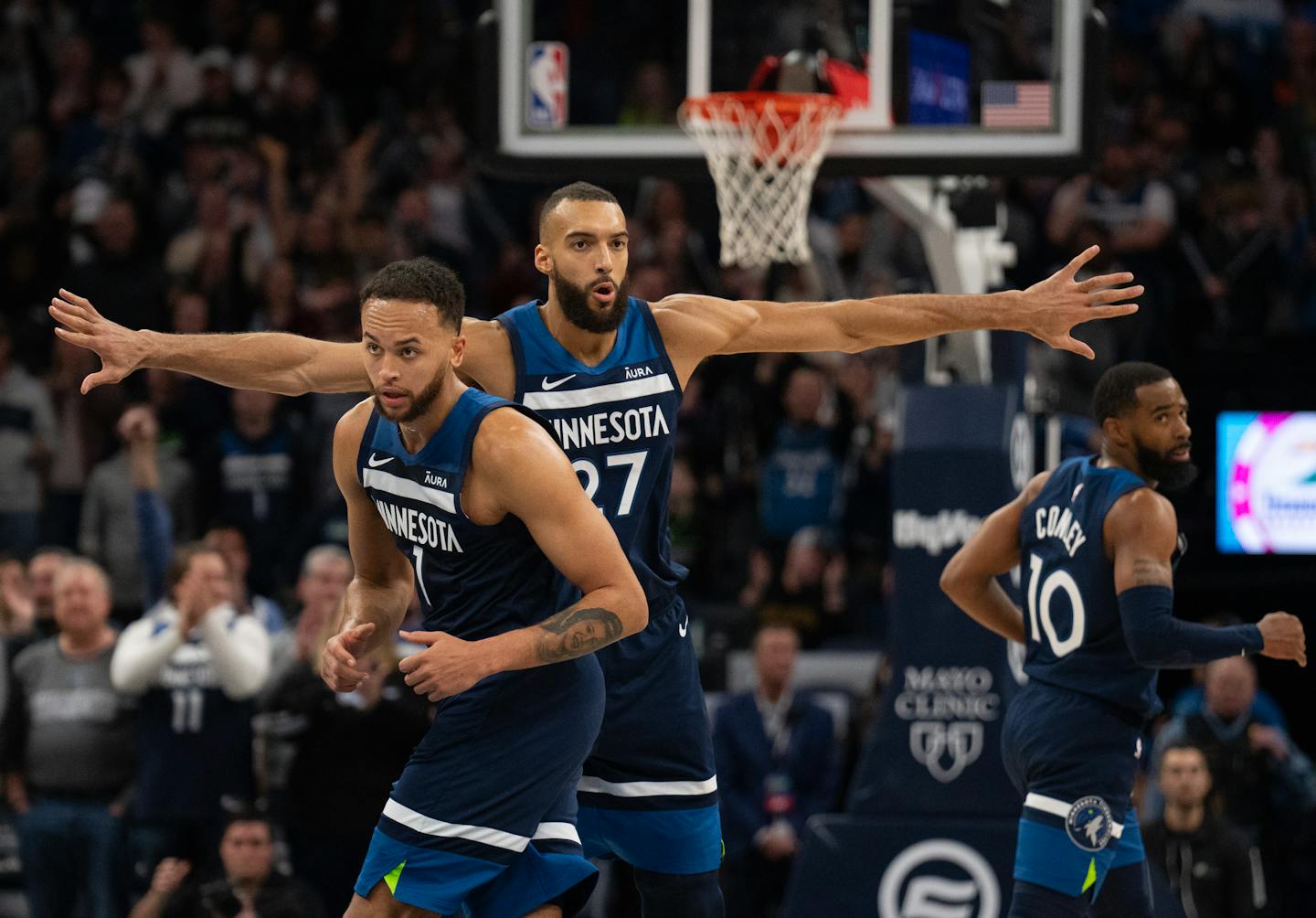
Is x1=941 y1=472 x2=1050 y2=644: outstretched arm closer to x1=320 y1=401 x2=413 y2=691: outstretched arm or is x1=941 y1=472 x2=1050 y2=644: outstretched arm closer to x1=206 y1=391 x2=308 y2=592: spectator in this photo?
x1=320 y1=401 x2=413 y2=691: outstretched arm

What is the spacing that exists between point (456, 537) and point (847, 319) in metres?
1.59

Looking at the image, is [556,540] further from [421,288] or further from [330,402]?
[330,402]

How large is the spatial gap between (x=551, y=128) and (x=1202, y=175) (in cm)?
745

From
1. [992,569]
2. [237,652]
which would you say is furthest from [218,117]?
[992,569]

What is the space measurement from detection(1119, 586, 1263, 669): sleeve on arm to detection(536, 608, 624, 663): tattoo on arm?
2.04 meters

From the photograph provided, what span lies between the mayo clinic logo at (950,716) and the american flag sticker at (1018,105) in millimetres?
2338

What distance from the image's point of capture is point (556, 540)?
15.8 feet

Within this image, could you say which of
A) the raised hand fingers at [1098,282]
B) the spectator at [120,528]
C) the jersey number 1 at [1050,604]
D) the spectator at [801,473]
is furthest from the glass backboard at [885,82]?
the spectator at [120,528]

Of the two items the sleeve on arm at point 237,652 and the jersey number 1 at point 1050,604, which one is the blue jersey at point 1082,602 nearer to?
the jersey number 1 at point 1050,604

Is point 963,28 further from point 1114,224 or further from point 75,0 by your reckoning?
point 75,0

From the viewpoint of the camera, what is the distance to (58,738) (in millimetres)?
9977

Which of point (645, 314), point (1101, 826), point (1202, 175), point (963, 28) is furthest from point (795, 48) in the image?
point (1202, 175)

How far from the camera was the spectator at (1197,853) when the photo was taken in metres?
9.74

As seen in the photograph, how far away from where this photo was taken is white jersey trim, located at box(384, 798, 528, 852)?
493 centimetres
